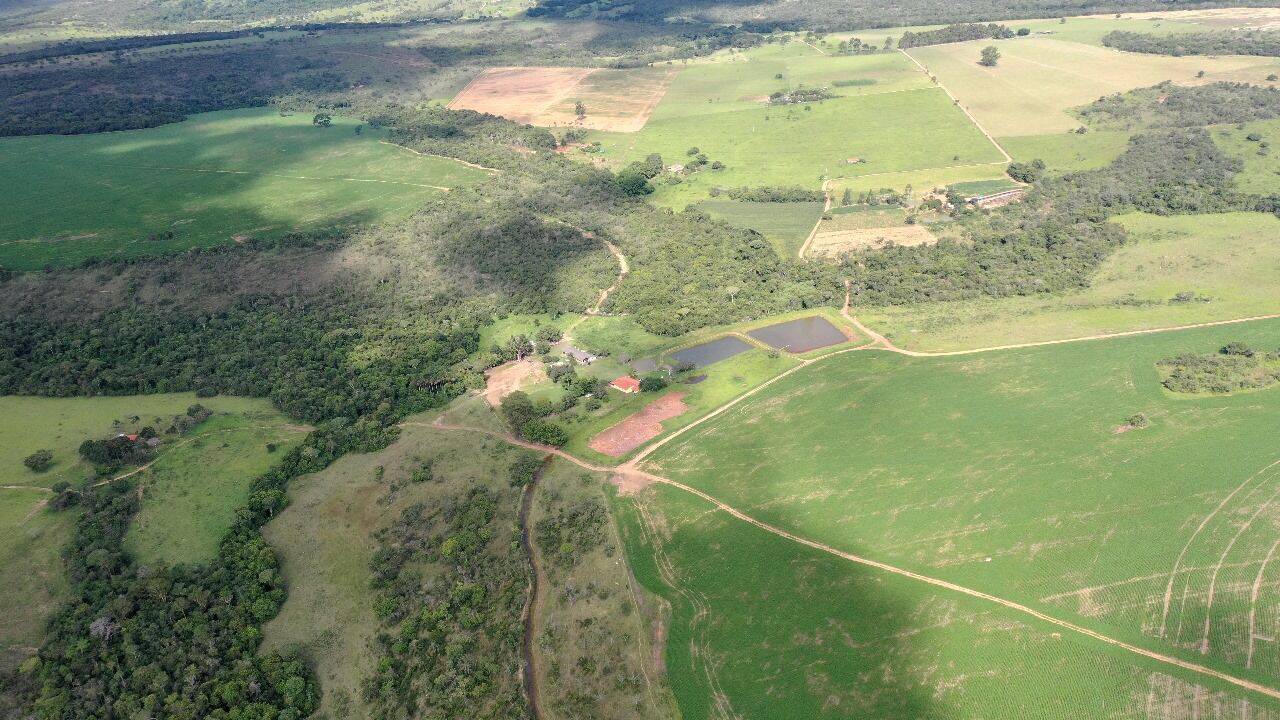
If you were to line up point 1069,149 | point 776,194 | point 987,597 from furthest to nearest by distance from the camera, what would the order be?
1. point 1069,149
2. point 776,194
3. point 987,597

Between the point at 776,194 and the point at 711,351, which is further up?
the point at 776,194

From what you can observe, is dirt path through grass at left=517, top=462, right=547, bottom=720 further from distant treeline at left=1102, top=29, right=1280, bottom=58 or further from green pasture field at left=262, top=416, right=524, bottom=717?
distant treeline at left=1102, top=29, right=1280, bottom=58

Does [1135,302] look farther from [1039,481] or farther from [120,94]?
[120,94]

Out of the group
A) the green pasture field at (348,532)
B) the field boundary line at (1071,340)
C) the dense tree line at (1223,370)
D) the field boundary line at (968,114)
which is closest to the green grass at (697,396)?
the green pasture field at (348,532)

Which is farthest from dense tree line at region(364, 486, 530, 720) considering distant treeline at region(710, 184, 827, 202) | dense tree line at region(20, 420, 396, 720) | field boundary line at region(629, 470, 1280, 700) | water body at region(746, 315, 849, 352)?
distant treeline at region(710, 184, 827, 202)

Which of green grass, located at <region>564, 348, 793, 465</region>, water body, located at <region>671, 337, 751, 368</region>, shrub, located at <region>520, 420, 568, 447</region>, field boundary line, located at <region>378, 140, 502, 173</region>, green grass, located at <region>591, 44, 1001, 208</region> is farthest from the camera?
field boundary line, located at <region>378, 140, 502, 173</region>

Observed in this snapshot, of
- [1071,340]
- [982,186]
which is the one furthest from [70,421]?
[982,186]

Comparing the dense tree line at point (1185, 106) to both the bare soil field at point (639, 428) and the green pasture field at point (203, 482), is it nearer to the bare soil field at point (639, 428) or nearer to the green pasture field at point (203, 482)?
the bare soil field at point (639, 428)
